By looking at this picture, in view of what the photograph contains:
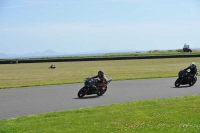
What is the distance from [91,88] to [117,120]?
6881 mm

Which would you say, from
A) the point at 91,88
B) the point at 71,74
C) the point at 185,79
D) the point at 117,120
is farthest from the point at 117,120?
the point at 71,74

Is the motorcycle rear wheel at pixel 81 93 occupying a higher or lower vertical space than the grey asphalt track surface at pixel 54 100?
higher

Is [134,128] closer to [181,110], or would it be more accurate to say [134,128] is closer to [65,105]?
[181,110]

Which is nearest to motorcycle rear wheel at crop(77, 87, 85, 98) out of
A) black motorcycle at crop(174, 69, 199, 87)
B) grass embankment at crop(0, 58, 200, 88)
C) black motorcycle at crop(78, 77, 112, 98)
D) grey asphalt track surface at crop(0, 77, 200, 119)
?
black motorcycle at crop(78, 77, 112, 98)

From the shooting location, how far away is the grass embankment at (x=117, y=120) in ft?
32.4

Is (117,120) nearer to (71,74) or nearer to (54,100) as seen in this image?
(54,100)

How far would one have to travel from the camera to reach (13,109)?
13992mm

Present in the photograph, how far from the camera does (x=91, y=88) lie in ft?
58.4

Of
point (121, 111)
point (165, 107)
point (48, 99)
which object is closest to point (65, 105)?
point (48, 99)

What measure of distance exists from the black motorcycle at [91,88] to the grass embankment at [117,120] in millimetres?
4094

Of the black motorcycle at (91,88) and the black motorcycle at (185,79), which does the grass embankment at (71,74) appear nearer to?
the black motorcycle at (185,79)

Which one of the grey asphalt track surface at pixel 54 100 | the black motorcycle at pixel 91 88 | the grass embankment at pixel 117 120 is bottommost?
the grey asphalt track surface at pixel 54 100

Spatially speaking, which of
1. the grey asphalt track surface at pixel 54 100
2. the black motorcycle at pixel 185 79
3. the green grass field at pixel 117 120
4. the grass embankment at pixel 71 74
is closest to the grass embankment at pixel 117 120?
the green grass field at pixel 117 120

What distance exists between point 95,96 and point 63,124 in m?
7.46
